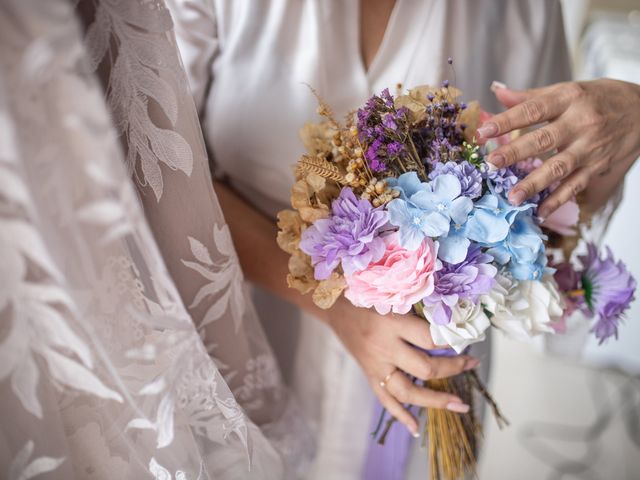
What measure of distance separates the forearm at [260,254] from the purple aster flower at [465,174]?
12.9 inches

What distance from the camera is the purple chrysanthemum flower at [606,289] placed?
0.73 m

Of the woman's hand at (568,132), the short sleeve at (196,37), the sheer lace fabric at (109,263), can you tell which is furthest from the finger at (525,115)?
the short sleeve at (196,37)

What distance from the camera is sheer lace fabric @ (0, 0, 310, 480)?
38cm

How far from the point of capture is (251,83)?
33.3 inches

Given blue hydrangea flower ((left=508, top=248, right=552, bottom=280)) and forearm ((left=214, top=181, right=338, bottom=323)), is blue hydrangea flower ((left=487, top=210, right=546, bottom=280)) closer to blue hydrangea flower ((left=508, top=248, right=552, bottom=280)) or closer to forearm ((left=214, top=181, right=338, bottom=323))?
blue hydrangea flower ((left=508, top=248, right=552, bottom=280))

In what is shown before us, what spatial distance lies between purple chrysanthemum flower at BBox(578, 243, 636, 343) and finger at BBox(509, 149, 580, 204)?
17 cm

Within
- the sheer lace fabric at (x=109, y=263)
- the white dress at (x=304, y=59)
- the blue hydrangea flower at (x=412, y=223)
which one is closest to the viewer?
the sheer lace fabric at (x=109, y=263)

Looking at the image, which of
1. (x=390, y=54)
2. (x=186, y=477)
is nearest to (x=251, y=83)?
(x=390, y=54)

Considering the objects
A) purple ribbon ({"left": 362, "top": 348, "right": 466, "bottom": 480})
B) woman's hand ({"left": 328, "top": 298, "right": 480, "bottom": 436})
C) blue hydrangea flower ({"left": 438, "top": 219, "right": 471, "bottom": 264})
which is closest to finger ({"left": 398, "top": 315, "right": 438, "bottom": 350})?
woman's hand ({"left": 328, "top": 298, "right": 480, "bottom": 436})

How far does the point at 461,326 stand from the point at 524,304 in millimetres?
85

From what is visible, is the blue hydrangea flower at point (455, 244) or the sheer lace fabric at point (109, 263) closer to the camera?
the sheer lace fabric at point (109, 263)

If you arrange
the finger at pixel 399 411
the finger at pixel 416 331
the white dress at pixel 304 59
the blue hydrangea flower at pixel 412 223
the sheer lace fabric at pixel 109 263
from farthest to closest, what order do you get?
the white dress at pixel 304 59
the finger at pixel 399 411
the finger at pixel 416 331
the blue hydrangea flower at pixel 412 223
the sheer lace fabric at pixel 109 263

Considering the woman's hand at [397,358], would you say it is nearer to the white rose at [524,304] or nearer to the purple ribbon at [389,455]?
the white rose at [524,304]

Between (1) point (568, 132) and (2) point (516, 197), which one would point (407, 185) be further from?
(1) point (568, 132)
